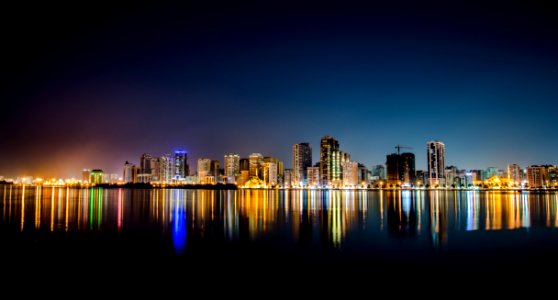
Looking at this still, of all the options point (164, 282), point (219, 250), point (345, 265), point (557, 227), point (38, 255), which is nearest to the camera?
point (164, 282)

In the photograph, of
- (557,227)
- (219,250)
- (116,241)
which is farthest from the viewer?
(557,227)

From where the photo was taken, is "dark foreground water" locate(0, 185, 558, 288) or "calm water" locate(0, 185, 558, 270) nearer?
"dark foreground water" locate(0, 185, 558, 288)

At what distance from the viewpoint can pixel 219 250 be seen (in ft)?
60.7

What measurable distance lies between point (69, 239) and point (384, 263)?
16.9m

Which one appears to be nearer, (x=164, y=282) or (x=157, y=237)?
(x=164, y=282)

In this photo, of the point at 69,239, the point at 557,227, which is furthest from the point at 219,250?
the point at 557,227

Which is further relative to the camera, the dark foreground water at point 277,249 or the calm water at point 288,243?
the calm water at point 288,243

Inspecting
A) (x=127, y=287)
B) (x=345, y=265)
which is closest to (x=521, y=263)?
(x=345, y=265)

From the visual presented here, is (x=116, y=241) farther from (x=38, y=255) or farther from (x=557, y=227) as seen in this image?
(x=557, y=227)

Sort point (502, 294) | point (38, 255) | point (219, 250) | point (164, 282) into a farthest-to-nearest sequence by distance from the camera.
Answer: point (219, 250) → point (38, 255) → point (164, 282) → point (502, 294)

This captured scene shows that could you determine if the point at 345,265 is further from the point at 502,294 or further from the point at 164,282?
the point at 164,282

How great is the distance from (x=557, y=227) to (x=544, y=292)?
66.0ft

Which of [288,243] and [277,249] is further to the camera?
[288,243]

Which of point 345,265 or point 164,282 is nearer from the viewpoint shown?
point 164,282
